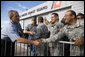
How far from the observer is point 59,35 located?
8.78 feet

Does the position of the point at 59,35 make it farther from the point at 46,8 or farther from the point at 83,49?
the point at 46,8

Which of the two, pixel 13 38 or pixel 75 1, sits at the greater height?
pixel 75 1

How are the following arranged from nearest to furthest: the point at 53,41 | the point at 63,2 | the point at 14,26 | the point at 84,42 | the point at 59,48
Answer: the point at 84,42 < the point at 53,41 < the point at 59,48 < the point at 14,26 < the point at 63,2

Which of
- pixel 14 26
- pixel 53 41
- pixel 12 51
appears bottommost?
pixel 12 51

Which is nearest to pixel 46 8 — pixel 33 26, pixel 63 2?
pixel 63 2

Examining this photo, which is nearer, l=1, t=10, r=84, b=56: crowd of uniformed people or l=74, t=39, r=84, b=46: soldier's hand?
l=74, t=39, r=84, b=46: soldier's hand

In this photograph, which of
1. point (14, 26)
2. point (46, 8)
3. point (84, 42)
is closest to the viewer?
point (84, 42)

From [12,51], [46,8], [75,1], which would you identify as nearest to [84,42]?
[12,51]

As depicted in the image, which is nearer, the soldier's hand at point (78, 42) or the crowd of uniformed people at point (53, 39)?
the soldier's hand at point (78, 42)

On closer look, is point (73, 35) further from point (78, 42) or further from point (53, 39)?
point (53, 39)

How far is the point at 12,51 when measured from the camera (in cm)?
312

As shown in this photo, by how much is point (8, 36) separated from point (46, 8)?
848 cm

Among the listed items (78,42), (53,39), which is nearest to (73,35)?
(78,42)

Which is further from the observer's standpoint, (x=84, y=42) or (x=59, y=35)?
(x=59, y=35)
